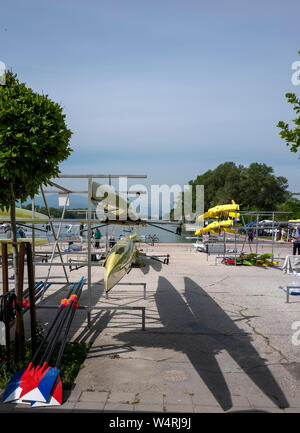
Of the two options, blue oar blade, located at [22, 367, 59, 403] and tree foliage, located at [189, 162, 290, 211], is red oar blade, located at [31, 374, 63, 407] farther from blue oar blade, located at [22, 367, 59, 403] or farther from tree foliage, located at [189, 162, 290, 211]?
tree foliage, located at [189, 162, 290, 211]

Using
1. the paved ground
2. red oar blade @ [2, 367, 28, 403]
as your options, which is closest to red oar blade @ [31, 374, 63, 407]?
the paved ground

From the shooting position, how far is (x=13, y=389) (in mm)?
4105

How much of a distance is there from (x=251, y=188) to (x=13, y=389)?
66541mm

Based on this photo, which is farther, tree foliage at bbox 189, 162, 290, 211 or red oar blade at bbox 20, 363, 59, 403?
tree foliage at bbox 189, 162, 290, 211

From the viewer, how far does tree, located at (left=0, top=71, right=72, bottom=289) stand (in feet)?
14.4

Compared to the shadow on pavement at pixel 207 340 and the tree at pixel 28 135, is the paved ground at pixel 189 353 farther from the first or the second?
the tree at pixel 28 135

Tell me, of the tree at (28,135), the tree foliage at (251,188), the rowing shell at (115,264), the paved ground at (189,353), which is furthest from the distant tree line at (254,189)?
the tree at (28,135)

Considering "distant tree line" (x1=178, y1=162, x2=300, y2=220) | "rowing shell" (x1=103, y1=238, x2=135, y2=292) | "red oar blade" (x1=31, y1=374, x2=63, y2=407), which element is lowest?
"red oar blade" (x1=31, y1=374, x2=63, y2=407)

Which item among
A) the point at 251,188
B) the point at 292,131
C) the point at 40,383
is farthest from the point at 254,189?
the point at 40,383

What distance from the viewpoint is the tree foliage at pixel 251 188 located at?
214 feet

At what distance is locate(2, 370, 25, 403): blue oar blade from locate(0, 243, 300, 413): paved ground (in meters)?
0.12

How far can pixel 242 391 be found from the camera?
4293 mm

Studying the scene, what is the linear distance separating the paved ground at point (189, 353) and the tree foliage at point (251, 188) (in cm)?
5499

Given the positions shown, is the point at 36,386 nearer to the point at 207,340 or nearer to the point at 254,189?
the point at 207,340
